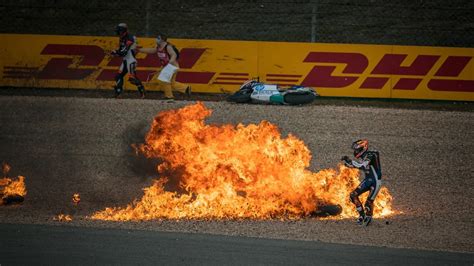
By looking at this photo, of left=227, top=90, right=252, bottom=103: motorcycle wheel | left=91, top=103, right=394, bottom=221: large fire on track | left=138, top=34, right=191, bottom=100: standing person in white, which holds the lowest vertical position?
left=91, top=103, right=394, bottom=221: large fire on track

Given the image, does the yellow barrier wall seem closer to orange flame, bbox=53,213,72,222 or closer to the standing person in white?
the standing person in white

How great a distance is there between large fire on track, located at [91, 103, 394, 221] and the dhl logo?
8.88m

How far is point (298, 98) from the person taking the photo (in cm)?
2125

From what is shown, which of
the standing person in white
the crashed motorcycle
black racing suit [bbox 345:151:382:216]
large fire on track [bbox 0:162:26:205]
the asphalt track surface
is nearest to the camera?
the asphalt track surface

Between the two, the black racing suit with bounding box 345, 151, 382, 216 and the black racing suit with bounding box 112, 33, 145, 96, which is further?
the black racing suit with bounding box 112, 33, 145, 96

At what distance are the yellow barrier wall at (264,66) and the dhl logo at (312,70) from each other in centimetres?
2

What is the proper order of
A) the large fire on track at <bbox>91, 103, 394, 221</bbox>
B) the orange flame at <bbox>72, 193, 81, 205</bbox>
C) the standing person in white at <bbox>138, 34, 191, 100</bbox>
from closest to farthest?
the large fire on track at <bbox>91, 103, 394, 221</bbox>, the orange flame at <bbox>72, 193, 81, 205</bbox>, the standing person in white at <bbox>138, 34, 191, 100</bbox>

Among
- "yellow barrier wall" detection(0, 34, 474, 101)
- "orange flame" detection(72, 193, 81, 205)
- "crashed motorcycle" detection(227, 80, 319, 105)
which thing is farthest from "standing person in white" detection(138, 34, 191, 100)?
"orange flame" detection(72, 193, 81, 205)

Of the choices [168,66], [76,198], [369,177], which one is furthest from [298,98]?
[369,177]

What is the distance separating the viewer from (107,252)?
10.7 meters

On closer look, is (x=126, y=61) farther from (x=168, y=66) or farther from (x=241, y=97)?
(x=241, y=97)

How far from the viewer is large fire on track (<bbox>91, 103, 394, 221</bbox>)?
13.0m

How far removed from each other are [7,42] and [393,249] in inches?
593

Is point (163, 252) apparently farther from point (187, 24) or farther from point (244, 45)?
point (187, 24)
